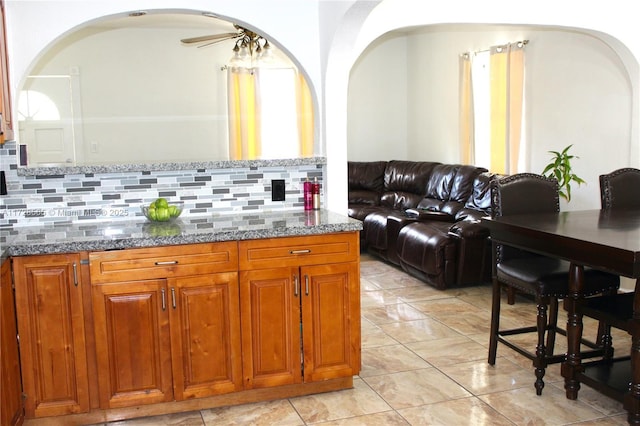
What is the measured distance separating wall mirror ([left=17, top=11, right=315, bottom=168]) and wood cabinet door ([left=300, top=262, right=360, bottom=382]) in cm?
467

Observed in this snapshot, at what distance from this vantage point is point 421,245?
5664mm

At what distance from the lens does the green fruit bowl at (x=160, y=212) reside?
11.1 feet

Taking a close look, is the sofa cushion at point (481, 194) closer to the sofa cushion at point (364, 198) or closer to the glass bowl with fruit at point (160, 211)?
the sofa cushion at point (364, 198)

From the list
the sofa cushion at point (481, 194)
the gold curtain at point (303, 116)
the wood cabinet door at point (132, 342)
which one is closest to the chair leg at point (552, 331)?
the wood cabinet door at point (132, 342)

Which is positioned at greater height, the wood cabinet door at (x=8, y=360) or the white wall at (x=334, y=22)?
the white wall at (x=334, y=22)

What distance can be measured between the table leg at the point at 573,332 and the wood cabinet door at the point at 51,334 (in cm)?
226

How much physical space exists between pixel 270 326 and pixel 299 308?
0.54ft

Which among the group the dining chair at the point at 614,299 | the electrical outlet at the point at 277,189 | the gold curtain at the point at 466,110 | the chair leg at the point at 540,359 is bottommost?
the chair leg at the point at 540,359

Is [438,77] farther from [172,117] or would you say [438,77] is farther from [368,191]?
[172,117]

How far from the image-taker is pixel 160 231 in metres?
3.15

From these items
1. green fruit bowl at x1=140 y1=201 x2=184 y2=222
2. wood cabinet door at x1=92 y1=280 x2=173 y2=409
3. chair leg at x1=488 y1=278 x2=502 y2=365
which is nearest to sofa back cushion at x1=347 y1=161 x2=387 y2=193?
chair leg at x1=488 y1=278 x2=502 y2=365

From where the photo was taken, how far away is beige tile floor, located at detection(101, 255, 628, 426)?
3.13 metres

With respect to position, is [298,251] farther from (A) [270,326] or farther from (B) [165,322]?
(B) [165,322]

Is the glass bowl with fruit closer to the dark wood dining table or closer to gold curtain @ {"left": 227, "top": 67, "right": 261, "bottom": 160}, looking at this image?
the dark wood dining table
